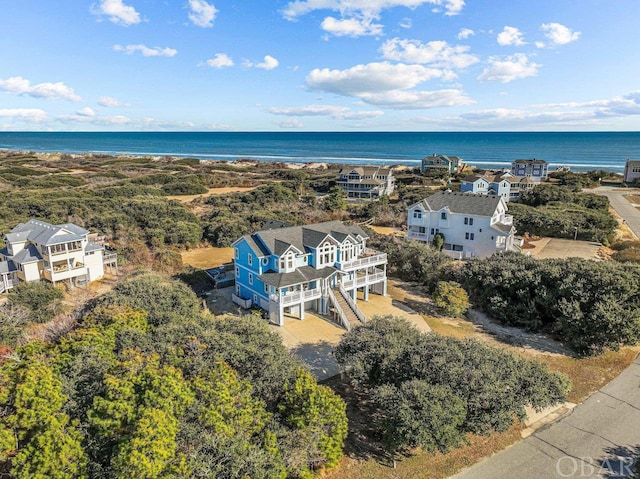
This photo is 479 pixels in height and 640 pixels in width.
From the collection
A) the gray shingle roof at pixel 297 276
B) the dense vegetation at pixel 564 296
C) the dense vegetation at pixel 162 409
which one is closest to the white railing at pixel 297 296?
the gray shingle roof at pixel 297 276

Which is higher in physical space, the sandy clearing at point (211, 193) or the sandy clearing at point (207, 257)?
the sandy clearing at point (211, 193)

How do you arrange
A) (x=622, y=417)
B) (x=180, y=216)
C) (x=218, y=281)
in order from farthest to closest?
1. (x=180, y=216)
2. (x=218, y=281)
3. (x=622, y=417)

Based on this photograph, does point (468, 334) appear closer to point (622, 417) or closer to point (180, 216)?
point (622, 417)

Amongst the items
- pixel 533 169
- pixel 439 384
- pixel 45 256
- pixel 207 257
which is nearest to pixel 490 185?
pixel 533 169

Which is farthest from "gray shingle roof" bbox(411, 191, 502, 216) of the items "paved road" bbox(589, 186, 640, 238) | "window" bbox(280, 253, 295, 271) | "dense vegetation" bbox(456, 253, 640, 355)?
"paved road" bbox(589, 186, 640, 238)

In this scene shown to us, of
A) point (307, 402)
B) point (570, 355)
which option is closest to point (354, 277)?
point (570, 355)

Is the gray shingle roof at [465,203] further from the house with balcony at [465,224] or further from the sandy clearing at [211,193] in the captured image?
the sandy clearing at [211,193]

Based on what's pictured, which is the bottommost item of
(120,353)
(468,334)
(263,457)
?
(468,334)
